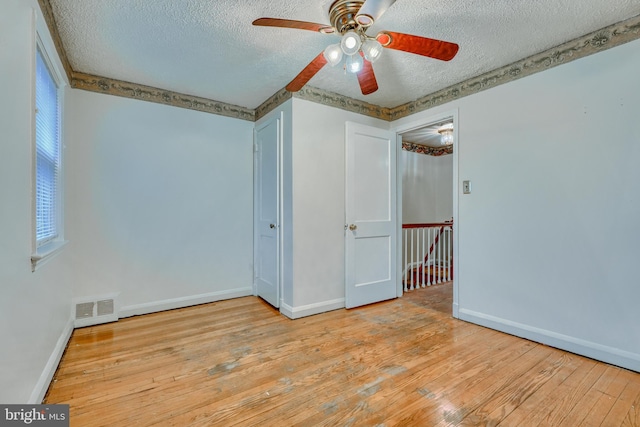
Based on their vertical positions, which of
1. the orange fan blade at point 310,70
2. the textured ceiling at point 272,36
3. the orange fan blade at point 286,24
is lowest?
the orange fan blade at point 310,70

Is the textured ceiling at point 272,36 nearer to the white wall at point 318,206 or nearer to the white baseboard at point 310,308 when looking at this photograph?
the white wall at point 318,206

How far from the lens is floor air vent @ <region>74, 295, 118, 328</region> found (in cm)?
258

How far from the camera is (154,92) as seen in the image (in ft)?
9.73

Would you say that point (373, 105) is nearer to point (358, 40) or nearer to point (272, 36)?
point (272, 36)

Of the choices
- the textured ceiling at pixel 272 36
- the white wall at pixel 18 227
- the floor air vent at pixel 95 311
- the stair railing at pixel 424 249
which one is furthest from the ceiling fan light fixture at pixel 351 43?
the floor air vent at pixel 95 311

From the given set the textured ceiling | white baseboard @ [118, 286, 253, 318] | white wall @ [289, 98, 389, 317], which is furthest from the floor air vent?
the textured ceiling

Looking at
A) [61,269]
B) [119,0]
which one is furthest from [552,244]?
[61,269]

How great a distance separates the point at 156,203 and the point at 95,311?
1.15 meters

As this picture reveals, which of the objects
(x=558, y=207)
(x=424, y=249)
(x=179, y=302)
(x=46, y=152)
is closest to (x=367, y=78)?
(x=558, y=207)

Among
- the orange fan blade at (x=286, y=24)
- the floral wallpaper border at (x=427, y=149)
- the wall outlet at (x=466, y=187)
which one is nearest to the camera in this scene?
the orange fan blade at (x=286, y=24)

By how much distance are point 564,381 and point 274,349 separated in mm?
1959

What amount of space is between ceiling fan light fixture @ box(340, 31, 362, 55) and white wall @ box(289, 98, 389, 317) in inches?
51.7

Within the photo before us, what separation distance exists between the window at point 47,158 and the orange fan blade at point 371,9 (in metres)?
1.97

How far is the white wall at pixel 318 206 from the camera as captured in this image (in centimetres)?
287
